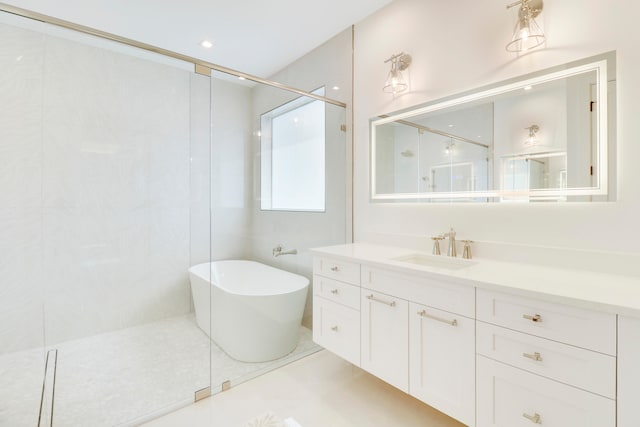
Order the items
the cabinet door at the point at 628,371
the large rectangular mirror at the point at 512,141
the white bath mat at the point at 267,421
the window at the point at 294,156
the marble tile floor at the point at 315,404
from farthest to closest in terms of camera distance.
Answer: the window at the point at 294,156, the marble tile floor at the point at 315,404, the white bath mat at the point at 267,421, the large rectangular mirror at the point at 512,141, the cabinet door at the point at 628,371

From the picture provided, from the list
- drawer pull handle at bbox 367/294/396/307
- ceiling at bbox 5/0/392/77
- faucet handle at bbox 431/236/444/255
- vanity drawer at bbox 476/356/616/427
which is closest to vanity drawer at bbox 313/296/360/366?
drawer pull handle at bbox 367/294/396/307

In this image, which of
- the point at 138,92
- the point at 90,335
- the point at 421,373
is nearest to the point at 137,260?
the point at 90,335

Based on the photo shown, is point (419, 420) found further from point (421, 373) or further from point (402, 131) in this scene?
point (402, 131)

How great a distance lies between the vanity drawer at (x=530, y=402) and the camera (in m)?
0.98

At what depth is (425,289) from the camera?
1447 mm

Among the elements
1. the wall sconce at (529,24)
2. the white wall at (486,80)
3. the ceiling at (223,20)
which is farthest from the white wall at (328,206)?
the wall sconce at (529,24)

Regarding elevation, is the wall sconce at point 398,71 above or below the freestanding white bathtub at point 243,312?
above

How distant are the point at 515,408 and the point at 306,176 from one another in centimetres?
213

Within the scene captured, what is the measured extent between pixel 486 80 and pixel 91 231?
274cm

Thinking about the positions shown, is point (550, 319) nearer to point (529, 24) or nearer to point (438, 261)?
point (438, 261)

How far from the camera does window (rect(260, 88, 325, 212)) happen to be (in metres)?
2.53

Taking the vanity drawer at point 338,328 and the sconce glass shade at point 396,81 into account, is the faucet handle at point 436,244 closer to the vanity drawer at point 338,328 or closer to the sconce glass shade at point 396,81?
Answer: the vanity drawer at point 338,328

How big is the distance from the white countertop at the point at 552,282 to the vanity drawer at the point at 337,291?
0.22 m

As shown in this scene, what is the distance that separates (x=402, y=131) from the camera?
221 cm
